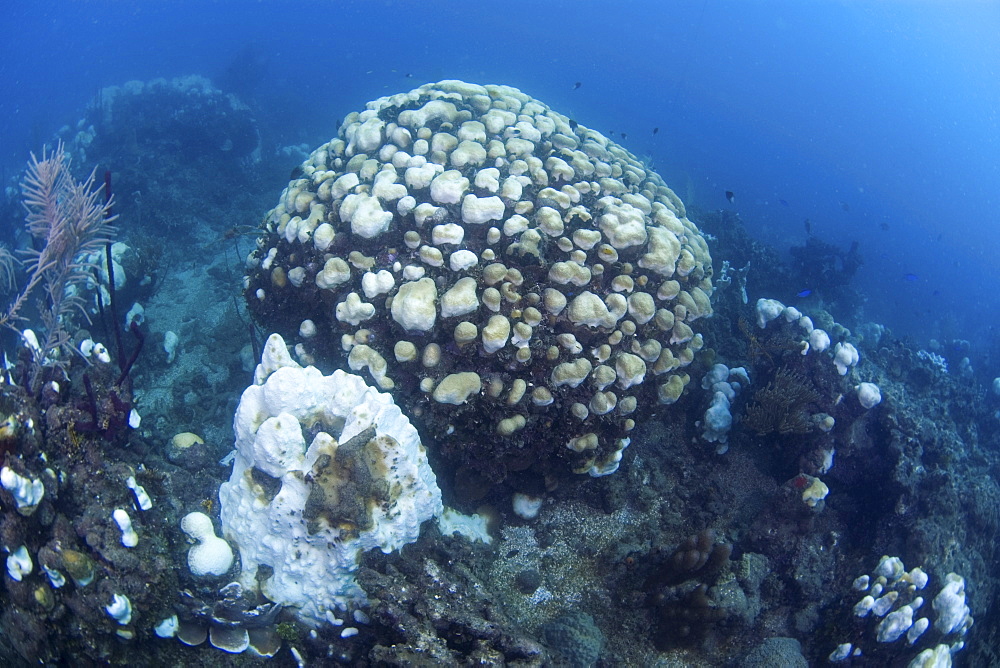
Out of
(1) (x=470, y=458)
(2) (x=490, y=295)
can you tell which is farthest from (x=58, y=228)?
(1) (x=470, y=458)

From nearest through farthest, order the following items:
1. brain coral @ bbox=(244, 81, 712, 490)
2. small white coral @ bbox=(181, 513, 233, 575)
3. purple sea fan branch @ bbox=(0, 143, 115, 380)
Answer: small white coral @ bbox=(181, 513, 233, 575), purple sea fan branch @ bbox=(0, 143, 115, 380), brain coral @ bbox=(244, 81, 712, 490)

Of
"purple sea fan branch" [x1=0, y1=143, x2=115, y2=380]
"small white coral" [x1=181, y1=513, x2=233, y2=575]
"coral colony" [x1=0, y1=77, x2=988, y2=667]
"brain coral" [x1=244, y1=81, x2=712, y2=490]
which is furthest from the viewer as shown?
"brain coral" [x1=244, y1=81, x2=712, y2=490]

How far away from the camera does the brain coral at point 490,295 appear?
4.62m

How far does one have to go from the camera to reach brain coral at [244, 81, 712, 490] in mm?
4625

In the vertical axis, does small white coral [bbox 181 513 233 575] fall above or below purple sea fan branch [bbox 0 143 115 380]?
below

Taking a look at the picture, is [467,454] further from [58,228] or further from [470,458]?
[58,228]

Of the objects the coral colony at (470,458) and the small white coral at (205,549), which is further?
the small white coral at (205,549)

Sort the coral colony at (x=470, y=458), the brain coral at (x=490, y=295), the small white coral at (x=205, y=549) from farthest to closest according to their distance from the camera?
the brain coral at (x=490, y=295) < the small white coral at (x=205, y=549) < the coral colony at (x=470, y=458)

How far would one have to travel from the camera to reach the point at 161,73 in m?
44.3

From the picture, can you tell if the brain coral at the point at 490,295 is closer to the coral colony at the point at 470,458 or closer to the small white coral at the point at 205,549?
the coral colony at the point at 470,458

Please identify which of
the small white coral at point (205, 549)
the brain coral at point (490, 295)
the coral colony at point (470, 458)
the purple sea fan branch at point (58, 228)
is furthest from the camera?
the brain coral at point (490, 295)

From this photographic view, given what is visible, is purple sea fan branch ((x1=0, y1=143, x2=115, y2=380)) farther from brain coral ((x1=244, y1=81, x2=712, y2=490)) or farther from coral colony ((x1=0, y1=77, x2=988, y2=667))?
brain coral ((x1=244, y1=81, x2=712, y2=490))

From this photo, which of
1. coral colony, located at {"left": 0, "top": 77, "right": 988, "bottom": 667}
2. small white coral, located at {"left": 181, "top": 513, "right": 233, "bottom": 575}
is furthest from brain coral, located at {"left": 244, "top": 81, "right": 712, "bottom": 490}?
A: small white coral, located at {"left": 181, "top": 513, "right": 233, "bottom": 575}

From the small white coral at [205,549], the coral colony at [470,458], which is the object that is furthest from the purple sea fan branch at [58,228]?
the small white coral at [205,549]
